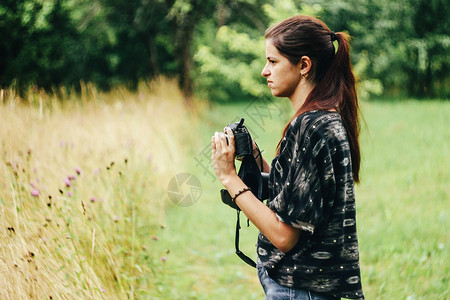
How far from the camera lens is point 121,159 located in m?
4.36

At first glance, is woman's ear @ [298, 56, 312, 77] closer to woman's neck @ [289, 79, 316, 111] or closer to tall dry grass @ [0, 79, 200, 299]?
woman's neck @ [289, 79, 316, 111]

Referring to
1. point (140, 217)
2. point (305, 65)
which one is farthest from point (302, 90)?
point (140, 217)

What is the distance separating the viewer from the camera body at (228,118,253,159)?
1.43 m

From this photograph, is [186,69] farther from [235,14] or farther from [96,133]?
[96,133]

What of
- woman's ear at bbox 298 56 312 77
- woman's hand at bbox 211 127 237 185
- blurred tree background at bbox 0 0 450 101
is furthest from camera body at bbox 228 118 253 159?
blurred tree background at bbox 0 0 450 101

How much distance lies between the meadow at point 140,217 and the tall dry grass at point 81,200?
12 millimetres

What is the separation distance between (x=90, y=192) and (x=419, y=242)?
117 inches

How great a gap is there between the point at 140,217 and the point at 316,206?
9.50 ft

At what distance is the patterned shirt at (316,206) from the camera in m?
1.22

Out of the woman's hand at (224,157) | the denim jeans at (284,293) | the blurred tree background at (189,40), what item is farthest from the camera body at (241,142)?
the blurred tree background at (189,40)

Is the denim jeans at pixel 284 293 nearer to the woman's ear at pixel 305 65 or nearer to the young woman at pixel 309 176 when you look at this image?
the young woman at pixel 309 176

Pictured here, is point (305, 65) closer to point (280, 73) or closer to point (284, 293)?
point (280, 73)

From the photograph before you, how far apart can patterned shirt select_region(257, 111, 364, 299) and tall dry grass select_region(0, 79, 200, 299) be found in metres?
1.26

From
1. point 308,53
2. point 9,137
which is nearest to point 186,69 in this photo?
point 9,137
